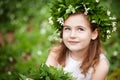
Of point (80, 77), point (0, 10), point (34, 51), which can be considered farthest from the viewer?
point (0, 10)

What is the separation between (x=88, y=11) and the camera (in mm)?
4188

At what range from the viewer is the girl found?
4.17 m

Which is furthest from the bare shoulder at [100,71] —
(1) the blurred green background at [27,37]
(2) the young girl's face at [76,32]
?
(1) the blurred green background at [27,37]

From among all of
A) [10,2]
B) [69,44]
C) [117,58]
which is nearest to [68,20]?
[69,44]

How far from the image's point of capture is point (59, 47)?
4.65m

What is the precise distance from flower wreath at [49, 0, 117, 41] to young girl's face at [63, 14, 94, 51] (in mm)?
68

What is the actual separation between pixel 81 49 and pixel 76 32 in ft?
0.93

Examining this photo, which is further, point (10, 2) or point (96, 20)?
point (10, 2)

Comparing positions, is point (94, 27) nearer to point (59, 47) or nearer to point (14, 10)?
point (59, 47)

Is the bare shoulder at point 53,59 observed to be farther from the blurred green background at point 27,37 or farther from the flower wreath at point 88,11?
the blurred green background at point 27,37

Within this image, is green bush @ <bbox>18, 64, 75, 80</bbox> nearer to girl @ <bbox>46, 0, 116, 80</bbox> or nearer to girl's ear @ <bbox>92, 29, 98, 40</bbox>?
girl @ <bbox>46, 0, 116, 80</bbox>

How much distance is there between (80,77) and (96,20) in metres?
0.76

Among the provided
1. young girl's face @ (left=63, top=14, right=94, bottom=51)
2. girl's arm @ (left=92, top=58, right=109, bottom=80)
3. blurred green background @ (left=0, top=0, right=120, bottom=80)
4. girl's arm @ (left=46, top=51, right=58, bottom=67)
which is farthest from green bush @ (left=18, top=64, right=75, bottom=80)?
blurred green background @ (left=0, top=0, right=120, bottom=80)

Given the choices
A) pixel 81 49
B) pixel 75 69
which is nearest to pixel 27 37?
pixel 75 69
